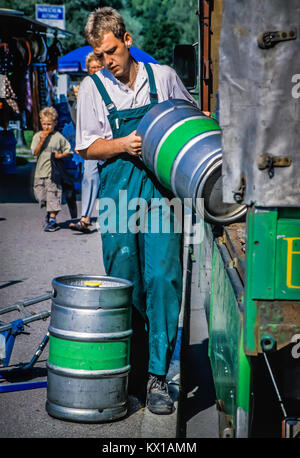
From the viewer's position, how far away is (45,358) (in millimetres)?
4953

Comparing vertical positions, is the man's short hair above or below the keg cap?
above

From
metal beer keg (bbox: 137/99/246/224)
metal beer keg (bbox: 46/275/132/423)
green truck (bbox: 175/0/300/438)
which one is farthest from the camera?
metal beer keg (bbox: 46/275/132/423)

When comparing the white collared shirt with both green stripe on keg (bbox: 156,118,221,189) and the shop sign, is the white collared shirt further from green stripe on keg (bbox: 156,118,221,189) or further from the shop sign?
the shop sign

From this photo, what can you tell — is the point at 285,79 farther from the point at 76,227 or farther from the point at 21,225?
the point at 21,225

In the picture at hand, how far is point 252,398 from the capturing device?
2676 millimetres

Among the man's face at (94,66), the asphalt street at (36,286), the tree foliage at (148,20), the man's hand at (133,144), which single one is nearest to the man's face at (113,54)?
the man's hand at (133,144)

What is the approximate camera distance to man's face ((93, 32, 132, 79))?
3957 millimetres

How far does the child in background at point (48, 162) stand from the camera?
10250mm

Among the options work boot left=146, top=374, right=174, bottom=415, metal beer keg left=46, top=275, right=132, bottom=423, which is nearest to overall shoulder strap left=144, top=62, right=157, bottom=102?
metal beer keg left=46, top=275, right=132, bottom=423

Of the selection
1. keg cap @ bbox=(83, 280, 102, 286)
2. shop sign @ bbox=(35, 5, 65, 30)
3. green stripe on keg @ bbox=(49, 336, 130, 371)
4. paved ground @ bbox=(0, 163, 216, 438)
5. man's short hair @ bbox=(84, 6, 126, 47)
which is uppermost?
shop sign @ bbox=(35, 5, 65, 30)

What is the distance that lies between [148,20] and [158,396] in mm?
78490

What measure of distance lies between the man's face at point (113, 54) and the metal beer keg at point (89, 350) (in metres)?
1.23

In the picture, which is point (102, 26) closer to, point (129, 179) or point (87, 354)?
point (129, 179)

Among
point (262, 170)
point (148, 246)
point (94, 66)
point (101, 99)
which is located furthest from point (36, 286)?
point (262, 170)
